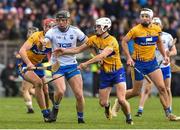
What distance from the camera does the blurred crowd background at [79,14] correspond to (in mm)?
33188

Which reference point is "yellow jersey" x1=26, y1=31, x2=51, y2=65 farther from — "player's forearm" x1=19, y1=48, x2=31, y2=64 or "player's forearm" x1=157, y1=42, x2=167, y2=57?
"player's forearm" x1=157, y1=42, x2=167, y2=57

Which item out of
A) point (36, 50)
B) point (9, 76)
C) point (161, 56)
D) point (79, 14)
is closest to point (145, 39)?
point (161, 56)

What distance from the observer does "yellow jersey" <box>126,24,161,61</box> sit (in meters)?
18.6

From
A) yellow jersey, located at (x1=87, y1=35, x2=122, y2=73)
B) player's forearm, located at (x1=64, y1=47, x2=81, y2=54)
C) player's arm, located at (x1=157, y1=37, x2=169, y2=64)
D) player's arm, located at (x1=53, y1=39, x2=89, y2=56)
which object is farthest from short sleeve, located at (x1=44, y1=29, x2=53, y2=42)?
player's arm, located at (x1=157, y1=37, x2=169, y2=64)

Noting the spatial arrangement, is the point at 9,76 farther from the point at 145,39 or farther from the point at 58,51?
the point at 58,51

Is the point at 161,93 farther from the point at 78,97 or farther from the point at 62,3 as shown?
the point at 62,3

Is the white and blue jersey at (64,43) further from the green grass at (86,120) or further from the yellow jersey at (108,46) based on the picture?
the green grass at (86,120)

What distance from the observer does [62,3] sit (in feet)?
117

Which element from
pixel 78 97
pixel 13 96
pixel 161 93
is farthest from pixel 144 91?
pixel 13 96

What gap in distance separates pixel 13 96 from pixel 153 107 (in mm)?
9502

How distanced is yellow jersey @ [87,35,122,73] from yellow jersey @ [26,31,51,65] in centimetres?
108

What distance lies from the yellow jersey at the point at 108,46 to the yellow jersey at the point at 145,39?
45.1 inches

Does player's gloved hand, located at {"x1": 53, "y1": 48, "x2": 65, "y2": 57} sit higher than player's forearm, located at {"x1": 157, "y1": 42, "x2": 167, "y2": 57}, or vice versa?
player's gloved hand, located at {"x1": 53, "y1": 48, "x2": 65, "y2": 57}

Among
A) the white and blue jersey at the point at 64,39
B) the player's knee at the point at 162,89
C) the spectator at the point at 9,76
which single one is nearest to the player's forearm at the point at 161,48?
the player's knee at the point at 162,89
